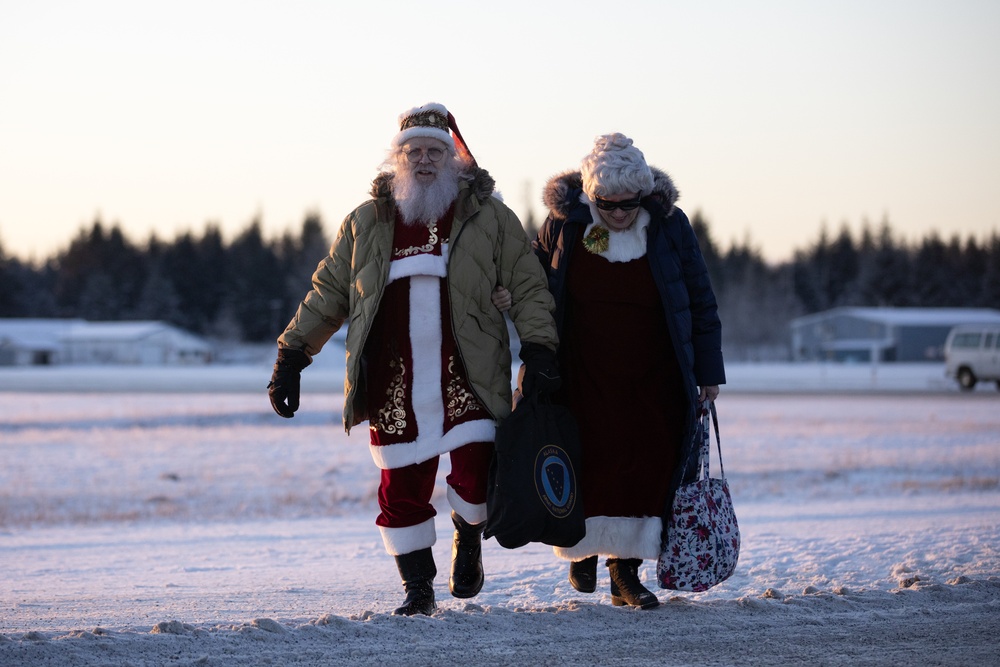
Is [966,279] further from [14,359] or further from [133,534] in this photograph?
[133,534]

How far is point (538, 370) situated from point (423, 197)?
83 centimetres

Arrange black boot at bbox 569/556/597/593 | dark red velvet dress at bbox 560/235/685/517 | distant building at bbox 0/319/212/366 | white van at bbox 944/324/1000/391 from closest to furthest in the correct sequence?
dark red velvet dress at bbox 560/235/685/517 → black boot at bbox 569/556/597/593 → white van at bbox 944/324/1000/391 → distant building at bbox 0/319/212/366

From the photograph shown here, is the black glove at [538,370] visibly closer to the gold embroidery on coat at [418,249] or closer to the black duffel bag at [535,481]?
the black duffel bag at [535,481]

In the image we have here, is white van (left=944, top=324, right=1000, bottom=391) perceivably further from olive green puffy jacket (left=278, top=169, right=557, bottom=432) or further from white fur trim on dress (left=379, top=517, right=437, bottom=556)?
white fur trim on dress (left=379, top=517, right=437, bottom=556)

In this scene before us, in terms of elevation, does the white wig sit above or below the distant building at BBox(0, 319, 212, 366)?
below

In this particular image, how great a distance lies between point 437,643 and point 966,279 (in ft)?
282

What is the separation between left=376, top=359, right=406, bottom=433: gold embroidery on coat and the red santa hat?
0.91m

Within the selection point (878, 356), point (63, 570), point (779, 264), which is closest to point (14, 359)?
point (878, 356)

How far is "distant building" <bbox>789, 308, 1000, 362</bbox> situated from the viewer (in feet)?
197

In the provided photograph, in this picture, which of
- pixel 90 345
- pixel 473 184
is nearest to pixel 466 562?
pixel 473 184

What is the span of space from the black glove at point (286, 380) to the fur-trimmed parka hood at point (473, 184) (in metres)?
0.72

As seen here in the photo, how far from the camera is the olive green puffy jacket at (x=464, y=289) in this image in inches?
160

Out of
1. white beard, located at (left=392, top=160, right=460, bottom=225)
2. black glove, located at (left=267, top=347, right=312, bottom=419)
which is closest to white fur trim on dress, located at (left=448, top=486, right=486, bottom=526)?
black glove, located at (left=267, top=347, right=312, bottom=419)

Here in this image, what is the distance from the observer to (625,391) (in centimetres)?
430
